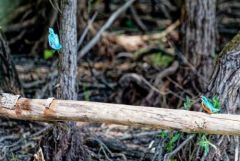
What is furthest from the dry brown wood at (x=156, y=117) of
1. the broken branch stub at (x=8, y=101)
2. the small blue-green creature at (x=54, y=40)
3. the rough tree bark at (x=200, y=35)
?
the rough tree bark at (x=200, y=35)

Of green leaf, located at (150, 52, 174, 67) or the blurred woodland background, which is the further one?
green leaf, located at (150, 52, 174, 67)

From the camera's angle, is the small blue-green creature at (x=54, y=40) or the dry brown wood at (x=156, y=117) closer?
the dry brown wood at (x=156, y=117)

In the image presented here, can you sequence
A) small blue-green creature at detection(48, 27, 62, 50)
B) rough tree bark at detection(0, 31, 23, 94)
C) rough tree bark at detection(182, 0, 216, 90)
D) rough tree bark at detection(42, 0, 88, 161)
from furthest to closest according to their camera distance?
rough tree bark at detection(182, 0, 216, 90) → rough tree bark at detection(0, 31, 23, 94) → rough tree bark at detection(42, 0, 88, 161) → small blue-green creature at detection(48, 27, 62, 50)

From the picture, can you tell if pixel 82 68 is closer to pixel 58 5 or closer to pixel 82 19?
pixel 82 19

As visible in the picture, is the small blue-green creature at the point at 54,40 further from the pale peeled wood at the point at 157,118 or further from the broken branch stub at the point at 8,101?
the pale peeled wood at the point at 157,118

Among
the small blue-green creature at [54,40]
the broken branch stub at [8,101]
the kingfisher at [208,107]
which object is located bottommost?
the kingfisher at [208,107]

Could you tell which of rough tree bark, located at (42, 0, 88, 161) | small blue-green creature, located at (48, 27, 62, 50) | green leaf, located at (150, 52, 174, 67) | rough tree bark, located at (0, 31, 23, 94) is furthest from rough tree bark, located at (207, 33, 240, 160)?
green leaf, located at (150, 52, 174, 67)

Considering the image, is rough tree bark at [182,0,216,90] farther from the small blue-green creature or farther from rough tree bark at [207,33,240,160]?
the small blue-green creature

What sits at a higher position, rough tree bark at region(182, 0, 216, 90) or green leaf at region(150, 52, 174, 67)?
rough tree bark at region(182, 0, 216, 90)
